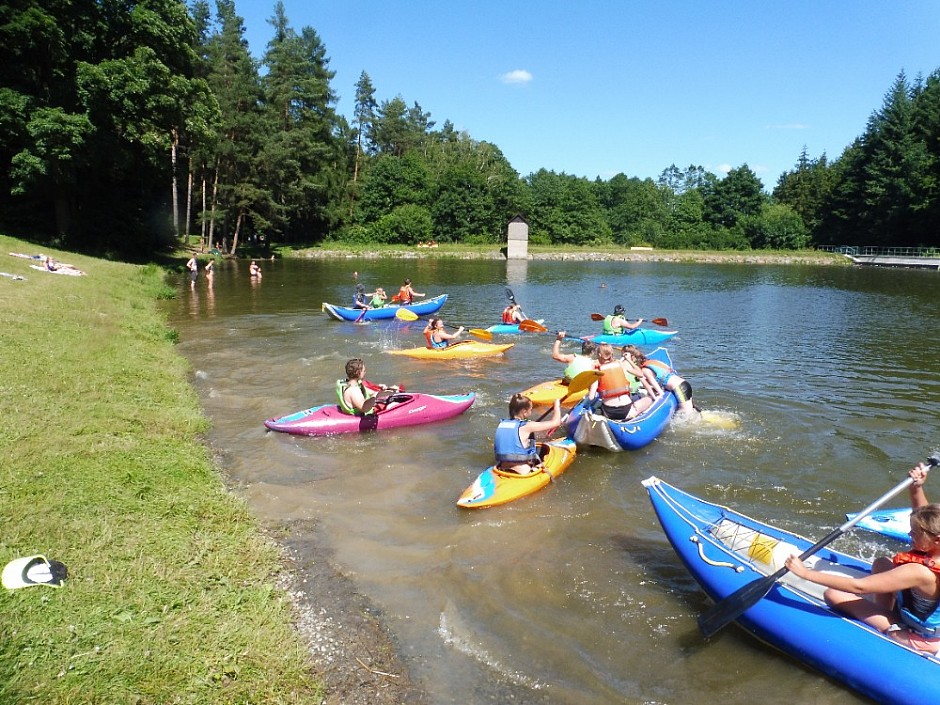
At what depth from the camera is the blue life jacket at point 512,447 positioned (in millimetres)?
7238

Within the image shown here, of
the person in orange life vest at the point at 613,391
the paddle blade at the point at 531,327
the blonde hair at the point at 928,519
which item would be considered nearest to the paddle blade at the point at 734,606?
the blonde hair at the point at 928,519

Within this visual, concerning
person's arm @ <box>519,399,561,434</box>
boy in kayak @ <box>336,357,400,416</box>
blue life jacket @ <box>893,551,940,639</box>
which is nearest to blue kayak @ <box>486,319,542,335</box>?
boy in kayak @ <box>336,357,400,416</box>

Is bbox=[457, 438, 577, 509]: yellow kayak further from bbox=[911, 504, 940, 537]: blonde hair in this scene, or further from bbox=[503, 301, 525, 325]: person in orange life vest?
bbox=[503, 301, 525, 325]: person in orange life vest

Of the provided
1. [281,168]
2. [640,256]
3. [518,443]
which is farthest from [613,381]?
[640,256]

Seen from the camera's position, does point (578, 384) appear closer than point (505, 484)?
No

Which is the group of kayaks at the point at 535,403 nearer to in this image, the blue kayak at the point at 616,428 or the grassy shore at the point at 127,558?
the blue kayak at the point at 616,428

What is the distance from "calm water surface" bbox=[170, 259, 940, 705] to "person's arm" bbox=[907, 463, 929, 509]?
147cm

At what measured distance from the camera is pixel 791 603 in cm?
462

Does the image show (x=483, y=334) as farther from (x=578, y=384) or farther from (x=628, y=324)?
(x=578, y=384)

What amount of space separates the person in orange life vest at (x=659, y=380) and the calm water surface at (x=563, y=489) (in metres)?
0.48

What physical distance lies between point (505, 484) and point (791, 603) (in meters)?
3.19

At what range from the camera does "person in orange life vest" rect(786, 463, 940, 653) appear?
3.98 m

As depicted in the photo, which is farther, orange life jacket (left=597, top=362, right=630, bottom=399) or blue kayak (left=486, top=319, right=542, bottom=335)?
blue kayak (left=486, top=319, right=542, bottom=335)

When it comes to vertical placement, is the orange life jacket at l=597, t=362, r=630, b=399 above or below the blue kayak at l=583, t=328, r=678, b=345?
above
